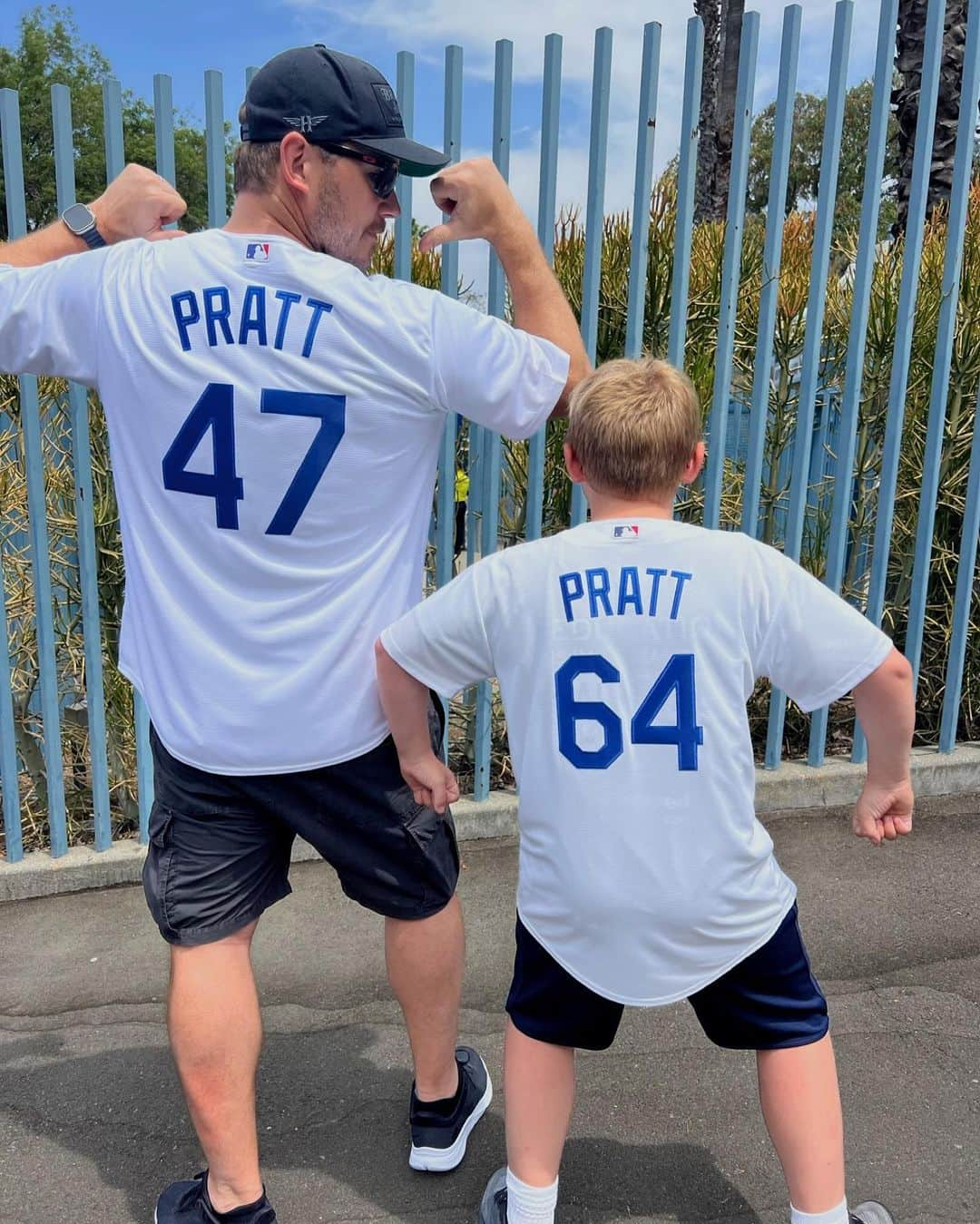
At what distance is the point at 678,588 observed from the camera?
66.6 inches

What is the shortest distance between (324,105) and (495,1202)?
1944 mm

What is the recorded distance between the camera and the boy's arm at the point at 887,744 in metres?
1.71

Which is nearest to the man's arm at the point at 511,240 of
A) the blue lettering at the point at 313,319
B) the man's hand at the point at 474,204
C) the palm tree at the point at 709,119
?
the man's hand at the point at 474,204

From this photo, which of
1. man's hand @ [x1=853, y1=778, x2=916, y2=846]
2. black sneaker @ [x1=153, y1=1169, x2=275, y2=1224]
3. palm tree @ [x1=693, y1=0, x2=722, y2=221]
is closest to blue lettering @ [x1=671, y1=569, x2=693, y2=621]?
man's hand @ [x1=853, y1=778, x2=916, y2=846]

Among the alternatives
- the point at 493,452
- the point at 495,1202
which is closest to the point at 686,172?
the point at 493,452

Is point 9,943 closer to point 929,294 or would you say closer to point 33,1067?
point 33,1067

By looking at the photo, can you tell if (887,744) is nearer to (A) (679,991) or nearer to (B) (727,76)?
(A) (679,991)

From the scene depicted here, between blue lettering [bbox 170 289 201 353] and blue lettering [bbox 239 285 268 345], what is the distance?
0.08 metres

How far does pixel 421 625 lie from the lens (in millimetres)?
1815

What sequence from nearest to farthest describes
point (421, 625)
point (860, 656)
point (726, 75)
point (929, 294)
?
point (860, 656) → point (421, 625) → point (929, 294) → point (726, 75)

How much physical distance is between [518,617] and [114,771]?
8.56ft

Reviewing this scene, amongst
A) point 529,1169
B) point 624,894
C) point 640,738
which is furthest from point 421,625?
point 529,1169

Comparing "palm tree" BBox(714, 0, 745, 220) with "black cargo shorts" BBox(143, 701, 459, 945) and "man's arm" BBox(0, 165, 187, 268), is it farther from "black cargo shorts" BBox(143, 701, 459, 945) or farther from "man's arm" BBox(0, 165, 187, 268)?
"black cargo shorts" BBox(143, 701, 459, 945)

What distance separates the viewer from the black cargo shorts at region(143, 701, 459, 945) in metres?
1.97
